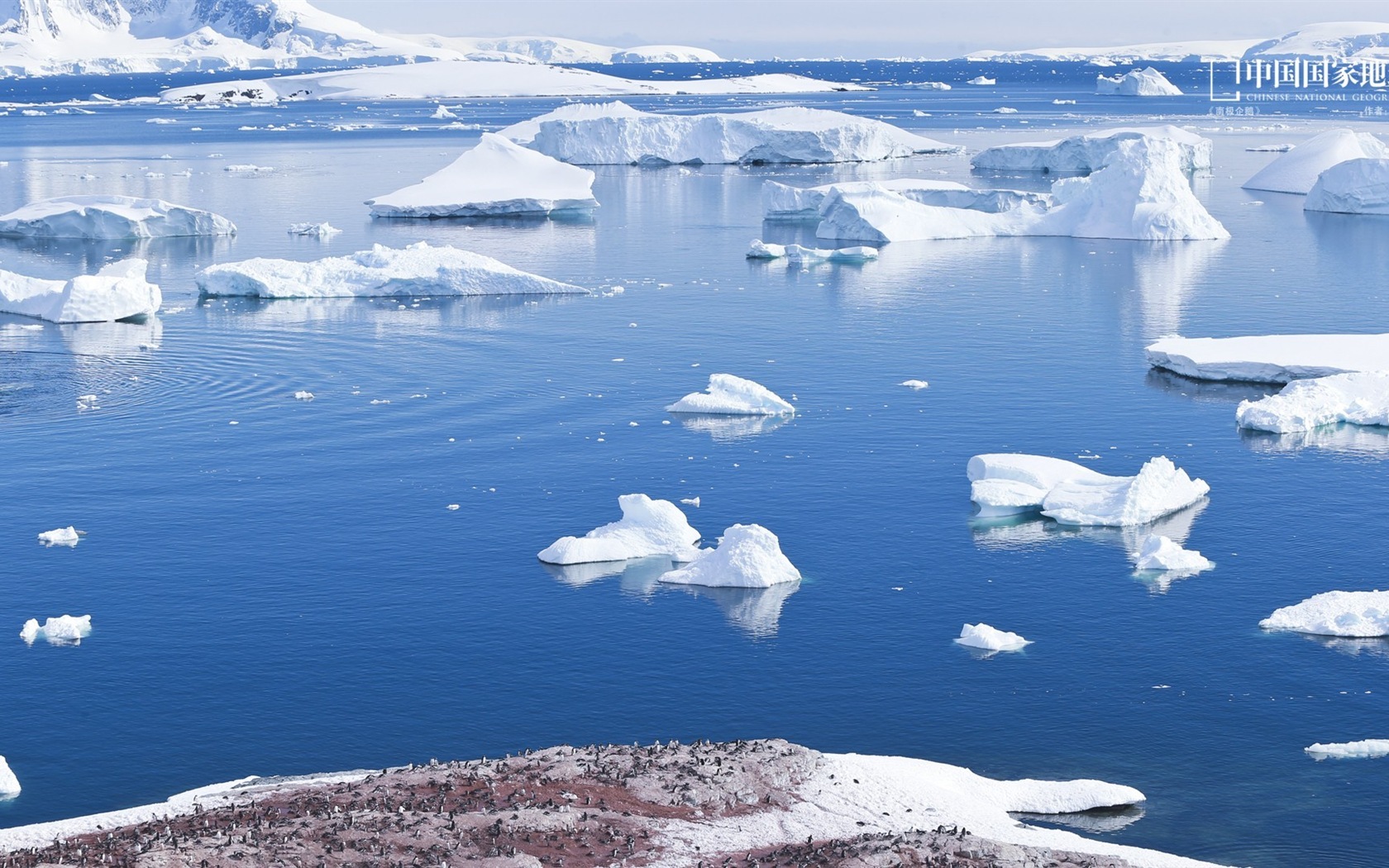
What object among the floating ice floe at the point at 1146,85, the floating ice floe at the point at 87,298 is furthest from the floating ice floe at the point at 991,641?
the floating ice floe at the point at 1146,85

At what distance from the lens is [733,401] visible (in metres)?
30.5

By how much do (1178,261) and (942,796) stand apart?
38181 mm

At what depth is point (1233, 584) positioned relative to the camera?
70.4 feet

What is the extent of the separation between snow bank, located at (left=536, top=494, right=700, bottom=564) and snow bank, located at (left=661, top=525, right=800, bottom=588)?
0.71 metres

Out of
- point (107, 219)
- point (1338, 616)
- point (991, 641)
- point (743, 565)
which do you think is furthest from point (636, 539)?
point (107, 219)

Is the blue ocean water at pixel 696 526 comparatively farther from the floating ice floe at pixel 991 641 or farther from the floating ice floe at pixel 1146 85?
the floating ice floe at pixel 1146 85

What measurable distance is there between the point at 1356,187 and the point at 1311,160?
877cm

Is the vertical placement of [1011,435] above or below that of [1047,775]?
above

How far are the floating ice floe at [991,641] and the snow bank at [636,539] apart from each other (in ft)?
14.9

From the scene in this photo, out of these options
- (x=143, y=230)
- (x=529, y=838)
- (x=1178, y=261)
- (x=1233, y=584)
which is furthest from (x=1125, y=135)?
(x=529, y=838)

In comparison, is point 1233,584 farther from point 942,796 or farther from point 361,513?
point 361,513

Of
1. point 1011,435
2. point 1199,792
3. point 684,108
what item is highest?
point 684,108

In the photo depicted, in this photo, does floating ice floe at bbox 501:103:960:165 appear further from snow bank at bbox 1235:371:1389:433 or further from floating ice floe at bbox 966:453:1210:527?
floating ice floe at bbox 966:453:1210:527

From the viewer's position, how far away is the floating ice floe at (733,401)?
99.8 feet
